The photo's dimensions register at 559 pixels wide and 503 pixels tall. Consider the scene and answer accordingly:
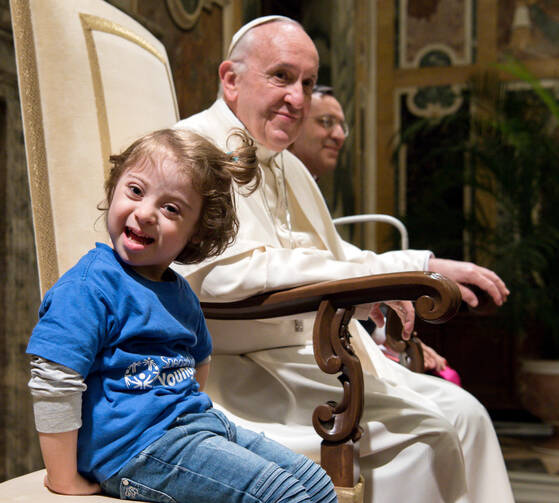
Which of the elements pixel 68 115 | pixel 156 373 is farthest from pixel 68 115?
pixel 156 373

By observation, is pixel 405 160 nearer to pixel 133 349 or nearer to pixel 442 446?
pixel 442 446

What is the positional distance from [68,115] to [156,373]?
78 centimetres

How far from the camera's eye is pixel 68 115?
175cm

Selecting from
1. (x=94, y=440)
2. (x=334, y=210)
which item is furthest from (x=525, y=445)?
(x=94, y=440)

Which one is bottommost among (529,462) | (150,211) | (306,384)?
(529,462)

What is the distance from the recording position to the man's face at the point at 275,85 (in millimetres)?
2170

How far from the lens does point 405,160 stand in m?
8.66

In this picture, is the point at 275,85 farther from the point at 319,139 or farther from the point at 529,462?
the point at 529,462

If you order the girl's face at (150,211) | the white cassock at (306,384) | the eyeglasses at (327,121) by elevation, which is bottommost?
the white cassock at (306,384)

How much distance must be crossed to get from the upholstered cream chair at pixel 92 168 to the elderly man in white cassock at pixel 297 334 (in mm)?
106

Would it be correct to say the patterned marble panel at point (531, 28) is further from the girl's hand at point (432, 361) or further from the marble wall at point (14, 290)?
the marble wall at point (14, 290)

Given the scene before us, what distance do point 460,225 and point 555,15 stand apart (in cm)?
334

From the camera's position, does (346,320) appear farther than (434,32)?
No

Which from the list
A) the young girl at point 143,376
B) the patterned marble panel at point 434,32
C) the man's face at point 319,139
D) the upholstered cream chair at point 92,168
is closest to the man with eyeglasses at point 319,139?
the man's face at point 319,139
